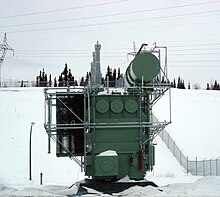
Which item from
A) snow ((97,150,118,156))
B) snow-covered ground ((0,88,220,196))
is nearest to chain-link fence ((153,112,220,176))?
snow-covered ground ((0,88,220,196))

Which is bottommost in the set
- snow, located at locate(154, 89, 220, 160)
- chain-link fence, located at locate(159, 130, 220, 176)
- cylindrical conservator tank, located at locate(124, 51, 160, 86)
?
chain-link fence, located at locate(159, 130, 220, 176)

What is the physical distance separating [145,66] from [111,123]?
2876 mm

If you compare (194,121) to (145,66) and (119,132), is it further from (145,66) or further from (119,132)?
(119,132)

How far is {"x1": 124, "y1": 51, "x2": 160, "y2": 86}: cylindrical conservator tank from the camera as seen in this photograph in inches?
591

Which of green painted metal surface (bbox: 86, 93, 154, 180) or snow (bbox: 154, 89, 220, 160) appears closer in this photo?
green painted metal surface (bbox: 86, 93, 154, 180)

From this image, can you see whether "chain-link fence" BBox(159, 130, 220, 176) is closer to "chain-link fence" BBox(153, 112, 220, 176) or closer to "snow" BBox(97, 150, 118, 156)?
"chain-link fence" BBox(153, 112, 220, 176)

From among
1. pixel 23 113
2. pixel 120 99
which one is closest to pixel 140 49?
pixel 120 99

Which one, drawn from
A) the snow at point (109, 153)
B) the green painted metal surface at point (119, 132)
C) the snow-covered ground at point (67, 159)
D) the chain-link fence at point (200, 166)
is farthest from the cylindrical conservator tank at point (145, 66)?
the chain-link fence at point (200, 166)

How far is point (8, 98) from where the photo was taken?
49562mm

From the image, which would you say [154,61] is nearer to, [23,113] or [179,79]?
[23,113]

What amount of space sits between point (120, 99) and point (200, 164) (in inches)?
739

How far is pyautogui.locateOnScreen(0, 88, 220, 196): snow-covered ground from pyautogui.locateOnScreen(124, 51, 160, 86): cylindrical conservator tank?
15.7ft

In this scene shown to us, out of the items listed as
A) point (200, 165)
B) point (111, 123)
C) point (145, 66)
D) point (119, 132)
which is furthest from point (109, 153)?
point (200, 165)

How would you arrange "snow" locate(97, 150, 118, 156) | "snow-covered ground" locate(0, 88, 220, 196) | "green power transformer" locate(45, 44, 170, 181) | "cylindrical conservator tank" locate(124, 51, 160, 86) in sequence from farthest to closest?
1. "cylindrical conservator tank" locate(124, 51, 160, 86)
2. "green power transformer" locate(45, 44, 170, 181)
3. "snow" locate(97, 150, 118, 156)
4. "snow-covered ground" locate(0, 88, 220, 196)
